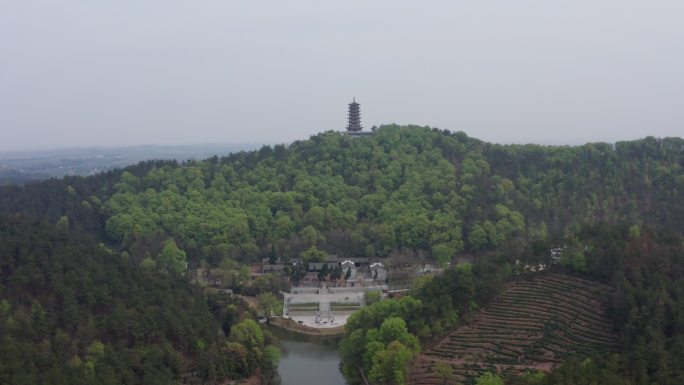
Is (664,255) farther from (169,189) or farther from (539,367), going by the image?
(169,189)

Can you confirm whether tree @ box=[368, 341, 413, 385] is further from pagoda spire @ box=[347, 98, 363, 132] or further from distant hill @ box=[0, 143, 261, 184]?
distant hill @ box=[0, 143, 261, 184]

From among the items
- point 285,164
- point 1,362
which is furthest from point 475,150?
point 1,362

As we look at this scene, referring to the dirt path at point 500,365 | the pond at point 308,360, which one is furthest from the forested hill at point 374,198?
the dirt path at point 500,365

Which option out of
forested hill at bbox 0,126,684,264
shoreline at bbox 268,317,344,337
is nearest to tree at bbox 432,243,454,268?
forested hill at bbox 0,126,684,264

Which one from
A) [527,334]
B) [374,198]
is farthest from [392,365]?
[374,198]

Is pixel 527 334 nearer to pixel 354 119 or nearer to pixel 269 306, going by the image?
pixel 269 306

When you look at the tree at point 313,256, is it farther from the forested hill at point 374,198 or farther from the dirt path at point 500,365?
the dirt path at point 500,365
